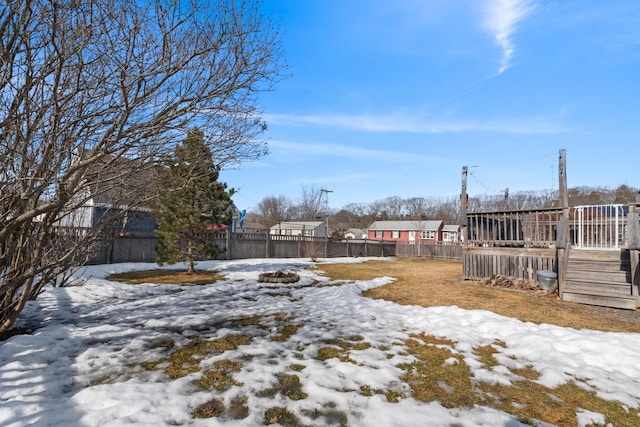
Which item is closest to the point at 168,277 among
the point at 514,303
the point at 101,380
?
the point at 101,380

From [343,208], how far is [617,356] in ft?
249

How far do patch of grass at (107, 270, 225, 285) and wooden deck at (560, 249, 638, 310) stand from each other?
29.5 ft

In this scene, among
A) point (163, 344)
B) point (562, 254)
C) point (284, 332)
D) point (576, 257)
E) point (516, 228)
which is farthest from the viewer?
point (516, 228)

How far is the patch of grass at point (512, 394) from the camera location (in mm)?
2535

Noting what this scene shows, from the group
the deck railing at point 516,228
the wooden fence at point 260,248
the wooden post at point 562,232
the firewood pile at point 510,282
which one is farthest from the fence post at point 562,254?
the wooden fence at point 260,248

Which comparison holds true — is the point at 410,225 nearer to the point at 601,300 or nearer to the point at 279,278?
the point at 279,278

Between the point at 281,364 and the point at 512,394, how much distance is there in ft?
7.25

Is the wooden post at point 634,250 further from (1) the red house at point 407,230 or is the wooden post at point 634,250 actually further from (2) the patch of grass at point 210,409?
(1) the red house at point 407,230

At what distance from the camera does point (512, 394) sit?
285 cm

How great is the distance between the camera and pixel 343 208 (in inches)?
3127

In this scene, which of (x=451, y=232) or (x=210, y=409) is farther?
(x=451, y=232)

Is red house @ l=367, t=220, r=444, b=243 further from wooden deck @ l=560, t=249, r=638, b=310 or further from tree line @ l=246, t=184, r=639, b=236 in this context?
wooden deck @ l=560, t=249, r=638, b=310

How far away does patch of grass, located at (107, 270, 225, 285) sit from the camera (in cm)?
870

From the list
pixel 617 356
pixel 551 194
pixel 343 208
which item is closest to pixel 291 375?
pixel 617 356
